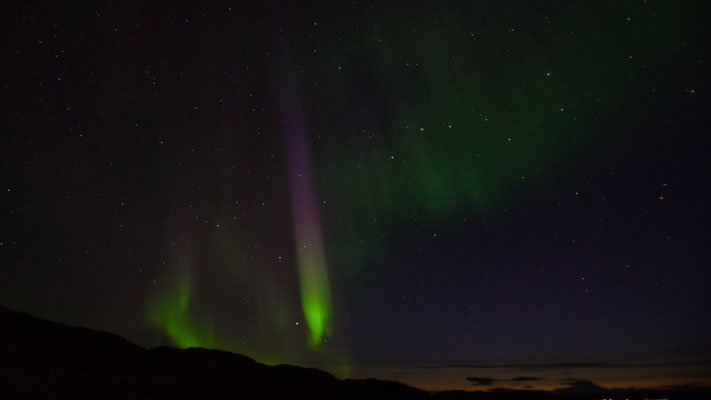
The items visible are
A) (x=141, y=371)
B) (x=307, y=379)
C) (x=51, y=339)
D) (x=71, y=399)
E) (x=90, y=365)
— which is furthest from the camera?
(x=307, y=379)

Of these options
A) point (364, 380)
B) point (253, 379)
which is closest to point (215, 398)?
point (253, 379)

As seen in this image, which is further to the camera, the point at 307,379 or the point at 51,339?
the point at 307,379

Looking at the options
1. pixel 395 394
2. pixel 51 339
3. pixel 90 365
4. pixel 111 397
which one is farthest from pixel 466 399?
pixel 51 339

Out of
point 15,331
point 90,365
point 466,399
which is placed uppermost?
point 15,331

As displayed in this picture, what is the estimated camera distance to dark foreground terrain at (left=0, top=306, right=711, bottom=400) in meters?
26.4

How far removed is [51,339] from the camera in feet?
137

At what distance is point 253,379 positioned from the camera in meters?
43.4

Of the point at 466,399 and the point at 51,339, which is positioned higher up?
the point at 51,339

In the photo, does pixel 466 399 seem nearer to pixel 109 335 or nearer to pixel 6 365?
pixel 6 365

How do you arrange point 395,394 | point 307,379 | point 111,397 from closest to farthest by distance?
point 111,397 → point 395,394 → point 307,379

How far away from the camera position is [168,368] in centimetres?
4416

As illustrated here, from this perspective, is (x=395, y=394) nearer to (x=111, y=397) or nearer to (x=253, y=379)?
(x=253, y=379)

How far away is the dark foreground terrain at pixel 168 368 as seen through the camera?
2639cm

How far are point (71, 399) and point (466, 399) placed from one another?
1321 inches
